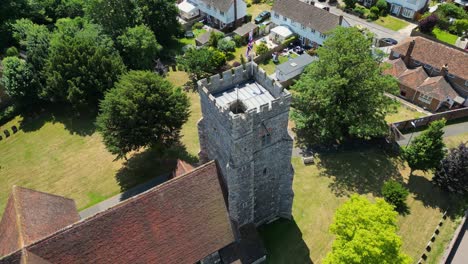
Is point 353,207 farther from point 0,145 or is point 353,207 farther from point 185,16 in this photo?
point 185,16

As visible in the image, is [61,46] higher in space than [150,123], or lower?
higher

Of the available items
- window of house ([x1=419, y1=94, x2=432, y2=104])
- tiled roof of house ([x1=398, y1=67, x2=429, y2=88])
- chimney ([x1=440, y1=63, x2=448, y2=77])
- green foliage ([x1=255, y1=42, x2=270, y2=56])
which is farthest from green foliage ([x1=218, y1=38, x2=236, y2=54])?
chimney ([x1=440, y1=63, x2=448, y2=77])

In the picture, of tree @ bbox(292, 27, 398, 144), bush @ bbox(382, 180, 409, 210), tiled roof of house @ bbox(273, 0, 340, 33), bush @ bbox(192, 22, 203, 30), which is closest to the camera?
bush @ bbox(382, 180, 409, 210)

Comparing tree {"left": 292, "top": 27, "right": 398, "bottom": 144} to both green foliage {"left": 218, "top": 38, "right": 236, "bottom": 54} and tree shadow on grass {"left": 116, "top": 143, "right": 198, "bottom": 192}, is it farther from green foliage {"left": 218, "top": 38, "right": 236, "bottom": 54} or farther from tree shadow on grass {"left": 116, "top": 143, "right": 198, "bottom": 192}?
green foliage {"left": 218, "top": 38, "right": 236, "bottom": 54}

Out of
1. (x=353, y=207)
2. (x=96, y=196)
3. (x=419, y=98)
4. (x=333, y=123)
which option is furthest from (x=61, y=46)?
(x=419, y=98)

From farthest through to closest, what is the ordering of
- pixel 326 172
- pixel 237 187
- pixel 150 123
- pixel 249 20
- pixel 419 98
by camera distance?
pixel 249 20 → pixel 419 98 → pixel 326 172 → pixel 150 123 → pixel 237 187

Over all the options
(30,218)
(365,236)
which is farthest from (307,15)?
(30,218)
